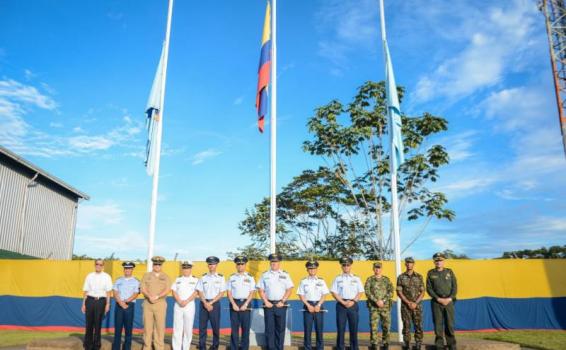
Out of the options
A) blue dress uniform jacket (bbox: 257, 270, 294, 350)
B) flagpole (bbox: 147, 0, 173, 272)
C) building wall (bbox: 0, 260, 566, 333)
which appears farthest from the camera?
building wall (bbox: 0, 260, 566, 333)

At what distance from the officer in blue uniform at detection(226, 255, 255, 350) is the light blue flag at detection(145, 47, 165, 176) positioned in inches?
132

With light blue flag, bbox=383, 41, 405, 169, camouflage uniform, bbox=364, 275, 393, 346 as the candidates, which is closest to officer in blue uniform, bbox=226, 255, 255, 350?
camouflage uniform, bbox=364, 275, 393, 346

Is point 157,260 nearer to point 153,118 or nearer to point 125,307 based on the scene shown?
point 125,307

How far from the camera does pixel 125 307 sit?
7.41m

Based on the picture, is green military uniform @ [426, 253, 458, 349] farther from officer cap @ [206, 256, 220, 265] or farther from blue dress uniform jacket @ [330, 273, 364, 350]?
officer cap @ [206, 256, 220, 265]

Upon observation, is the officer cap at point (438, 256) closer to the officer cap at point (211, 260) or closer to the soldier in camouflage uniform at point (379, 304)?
the soldier in camouflage uniform at point (379, 304)

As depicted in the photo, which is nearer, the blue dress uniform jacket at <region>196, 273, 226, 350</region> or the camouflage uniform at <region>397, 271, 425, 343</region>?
the blue dress uniform jacket at <region>196, 273, 226, 350</region>

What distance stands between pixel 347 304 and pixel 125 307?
3905 millimetres

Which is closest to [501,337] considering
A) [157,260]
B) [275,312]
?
[275,312]

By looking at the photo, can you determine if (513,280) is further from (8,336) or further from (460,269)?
(8,336)

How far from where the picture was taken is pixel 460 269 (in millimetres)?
13648

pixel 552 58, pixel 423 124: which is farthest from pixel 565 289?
pixel 552 58

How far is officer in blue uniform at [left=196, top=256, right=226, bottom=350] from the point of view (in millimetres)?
7293

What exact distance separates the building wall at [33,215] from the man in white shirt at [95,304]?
45.5ft
